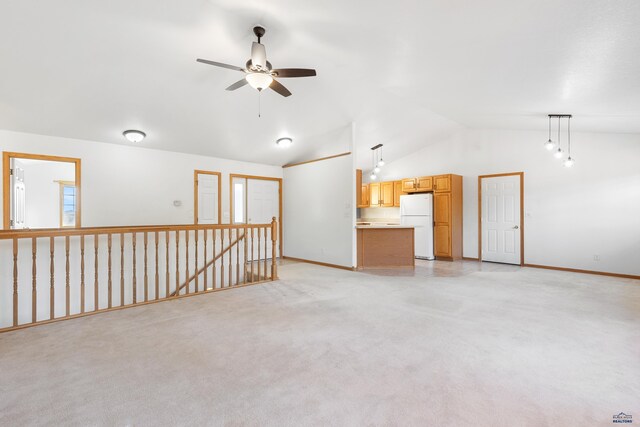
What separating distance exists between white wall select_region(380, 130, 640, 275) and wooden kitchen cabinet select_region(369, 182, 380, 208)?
2.34 metres

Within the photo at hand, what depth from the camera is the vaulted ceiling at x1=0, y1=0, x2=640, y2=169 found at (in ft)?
8.58

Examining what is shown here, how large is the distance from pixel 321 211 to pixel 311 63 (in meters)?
3.35

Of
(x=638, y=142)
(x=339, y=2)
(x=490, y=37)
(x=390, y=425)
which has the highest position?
(x=339, y=2)

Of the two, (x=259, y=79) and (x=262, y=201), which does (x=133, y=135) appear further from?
(x=259, y=79)

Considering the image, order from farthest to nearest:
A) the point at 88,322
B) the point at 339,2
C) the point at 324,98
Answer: the point at 324,98 < the point at 88,322 < the point at 339,2

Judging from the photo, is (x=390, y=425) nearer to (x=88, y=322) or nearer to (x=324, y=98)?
(x=88, y=322)

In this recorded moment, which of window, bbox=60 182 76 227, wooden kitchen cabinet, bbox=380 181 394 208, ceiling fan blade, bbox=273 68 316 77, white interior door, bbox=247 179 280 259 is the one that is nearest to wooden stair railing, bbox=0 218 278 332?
ceiling fan blade, bbox=273 68 316 77

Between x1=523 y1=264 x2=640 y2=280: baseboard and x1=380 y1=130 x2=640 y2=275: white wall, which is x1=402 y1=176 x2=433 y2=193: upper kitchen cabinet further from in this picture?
x1=523 y1=264 x2=640 y2=280: baseboard

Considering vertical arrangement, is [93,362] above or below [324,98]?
below

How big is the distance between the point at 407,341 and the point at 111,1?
3.99m

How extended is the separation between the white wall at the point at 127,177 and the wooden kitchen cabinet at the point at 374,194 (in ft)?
14.6

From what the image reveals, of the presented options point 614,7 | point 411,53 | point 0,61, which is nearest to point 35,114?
point 0,61

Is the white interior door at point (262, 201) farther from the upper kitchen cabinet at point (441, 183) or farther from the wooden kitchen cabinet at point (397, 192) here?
the upper kitchen cabinet at point (441, 183)

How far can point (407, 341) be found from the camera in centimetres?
273
